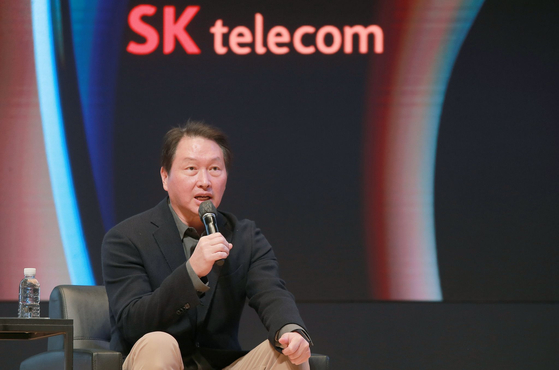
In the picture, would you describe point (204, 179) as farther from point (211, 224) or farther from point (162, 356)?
point (162, 356)

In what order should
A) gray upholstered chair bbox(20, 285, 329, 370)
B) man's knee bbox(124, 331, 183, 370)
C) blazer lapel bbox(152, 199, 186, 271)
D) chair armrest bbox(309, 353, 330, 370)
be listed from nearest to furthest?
man's knee bbox(124, 331, 183, 370) → chair armrest bbox(309, 353, 330, 370) → blazer lapel bbox(152, 199, 186, 271) → gray upholstered chair bbox(20, 285, 329, 370)

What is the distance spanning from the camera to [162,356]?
6.00 feet

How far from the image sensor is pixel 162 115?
365 cm

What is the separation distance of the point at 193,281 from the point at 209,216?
0.69 ft

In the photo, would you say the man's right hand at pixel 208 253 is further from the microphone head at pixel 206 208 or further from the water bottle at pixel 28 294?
the water bottle at pixel 28 294

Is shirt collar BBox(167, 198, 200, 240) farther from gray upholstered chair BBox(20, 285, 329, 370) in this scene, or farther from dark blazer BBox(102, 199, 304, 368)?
gray upholstered chair BBox(20, 285, 329, 370)

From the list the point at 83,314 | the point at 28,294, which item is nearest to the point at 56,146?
the point at 28,294

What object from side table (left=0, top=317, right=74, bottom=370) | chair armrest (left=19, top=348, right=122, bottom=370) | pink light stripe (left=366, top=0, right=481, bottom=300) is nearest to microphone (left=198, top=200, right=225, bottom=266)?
chair armrest (left=19, top=348, right=122, bottom=370)

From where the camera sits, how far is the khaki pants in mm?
1822

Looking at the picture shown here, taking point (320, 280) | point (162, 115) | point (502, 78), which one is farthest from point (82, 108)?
→ point (502, 78)

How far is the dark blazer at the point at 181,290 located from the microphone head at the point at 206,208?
0.63ft

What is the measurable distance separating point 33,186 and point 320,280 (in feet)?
5.37

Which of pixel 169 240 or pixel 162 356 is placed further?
pixel 169 240

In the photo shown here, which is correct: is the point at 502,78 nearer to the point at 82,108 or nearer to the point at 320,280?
the point at 320,280
